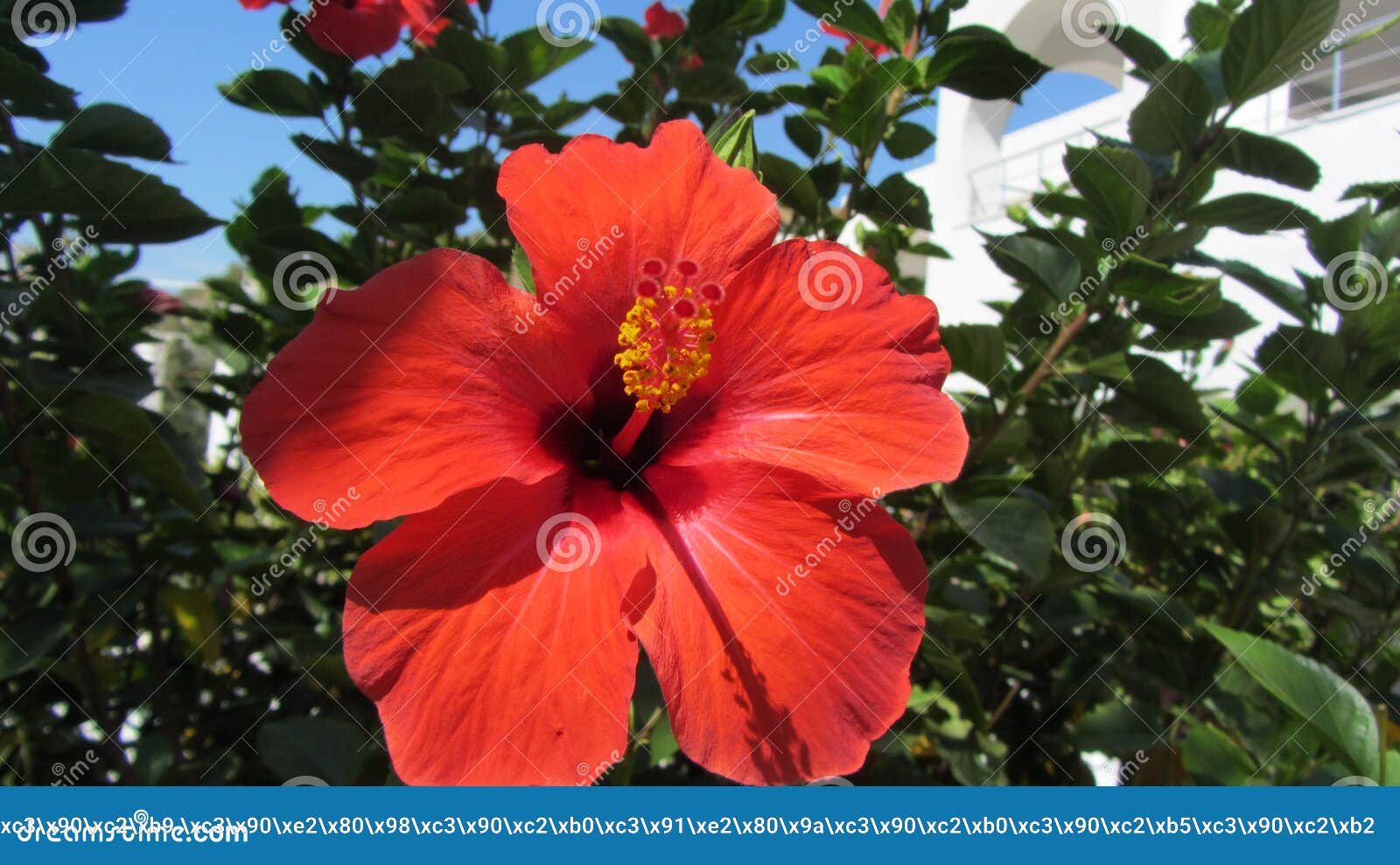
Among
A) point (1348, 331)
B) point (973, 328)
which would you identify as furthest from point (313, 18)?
point (1348, 331)

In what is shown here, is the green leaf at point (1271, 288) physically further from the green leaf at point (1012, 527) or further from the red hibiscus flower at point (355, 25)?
the red hibiscus flower at point (355, 25)

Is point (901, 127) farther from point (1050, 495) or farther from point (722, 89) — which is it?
point (1050, 495)

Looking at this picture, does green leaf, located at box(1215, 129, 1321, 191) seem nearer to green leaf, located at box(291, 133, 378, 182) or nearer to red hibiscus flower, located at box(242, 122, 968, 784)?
red hibiscus flower, located at box(242, 122, 968, 784)

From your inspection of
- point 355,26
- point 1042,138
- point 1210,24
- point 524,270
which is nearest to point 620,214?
point 524,270

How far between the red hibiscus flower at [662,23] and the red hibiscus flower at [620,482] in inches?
37.9

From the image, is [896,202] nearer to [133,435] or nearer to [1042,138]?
[133,435]

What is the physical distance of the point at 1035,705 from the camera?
1890mm

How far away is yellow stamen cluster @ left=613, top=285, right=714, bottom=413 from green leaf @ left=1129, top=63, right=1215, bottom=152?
35.1 inches

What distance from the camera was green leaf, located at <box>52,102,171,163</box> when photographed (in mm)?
1287

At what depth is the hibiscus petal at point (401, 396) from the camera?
792 mm

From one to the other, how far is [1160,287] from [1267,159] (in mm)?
323

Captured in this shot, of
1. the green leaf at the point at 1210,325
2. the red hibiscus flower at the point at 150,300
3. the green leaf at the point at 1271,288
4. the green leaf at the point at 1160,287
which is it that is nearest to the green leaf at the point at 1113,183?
the green leaf at the point at 1160,287

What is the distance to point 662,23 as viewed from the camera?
5.92 ft

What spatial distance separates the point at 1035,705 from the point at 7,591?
2163mm
